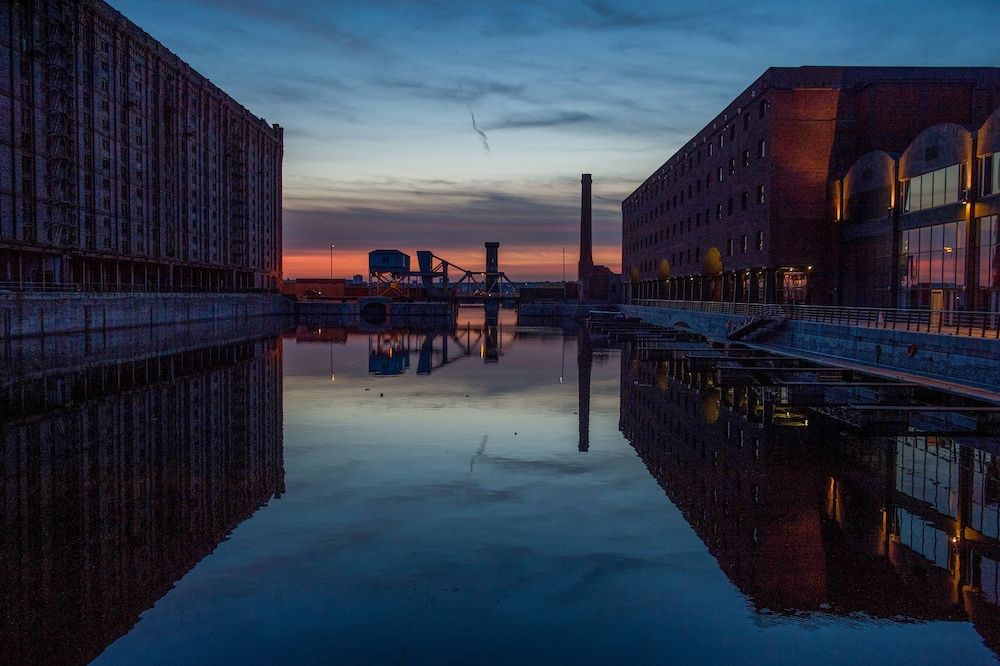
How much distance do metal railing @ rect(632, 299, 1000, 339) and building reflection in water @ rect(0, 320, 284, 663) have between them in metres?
26.2

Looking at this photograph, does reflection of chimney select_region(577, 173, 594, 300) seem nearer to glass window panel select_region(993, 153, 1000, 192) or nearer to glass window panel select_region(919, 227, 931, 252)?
glass window panel select_region(919, 227, 931, 252)

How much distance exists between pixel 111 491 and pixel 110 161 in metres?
62.6

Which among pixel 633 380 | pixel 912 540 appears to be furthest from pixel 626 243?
pixel 912 540

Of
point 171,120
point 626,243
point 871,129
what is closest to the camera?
point 871,129

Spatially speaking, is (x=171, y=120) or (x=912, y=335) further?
(x=171, y=120)

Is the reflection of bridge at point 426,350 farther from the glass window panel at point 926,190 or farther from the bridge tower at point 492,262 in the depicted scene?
the bridge tower at point 492,262

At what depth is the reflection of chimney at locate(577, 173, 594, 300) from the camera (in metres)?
132

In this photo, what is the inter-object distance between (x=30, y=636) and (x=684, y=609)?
26.2ft

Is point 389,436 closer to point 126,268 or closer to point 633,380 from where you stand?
point 633,380

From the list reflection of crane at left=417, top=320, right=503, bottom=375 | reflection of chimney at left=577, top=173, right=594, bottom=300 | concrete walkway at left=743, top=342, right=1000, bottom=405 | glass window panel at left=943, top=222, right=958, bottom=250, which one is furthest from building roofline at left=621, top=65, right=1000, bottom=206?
reflection of chimney at left=577, top=173, right=594, bottom=300

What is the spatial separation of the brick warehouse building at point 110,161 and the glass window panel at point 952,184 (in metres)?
Answer: 54.8

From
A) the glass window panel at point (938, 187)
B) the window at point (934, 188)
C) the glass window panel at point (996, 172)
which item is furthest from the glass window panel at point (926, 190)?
the glass window panel at point (996, 172)

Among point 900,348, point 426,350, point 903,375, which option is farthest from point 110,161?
point 903,375

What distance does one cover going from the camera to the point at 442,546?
39.6 feet
